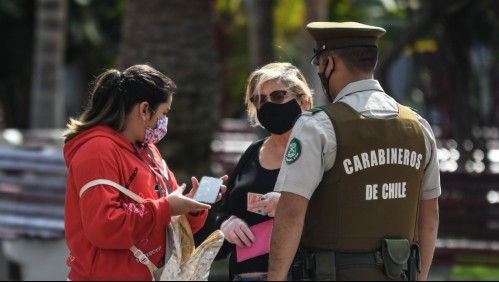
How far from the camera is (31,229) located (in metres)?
9.34

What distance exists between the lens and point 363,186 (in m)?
4.15

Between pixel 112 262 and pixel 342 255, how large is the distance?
88 centimetres

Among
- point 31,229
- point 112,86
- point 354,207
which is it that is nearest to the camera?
point 354,207

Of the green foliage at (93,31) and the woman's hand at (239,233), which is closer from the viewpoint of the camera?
the woman's hand at (239,233)

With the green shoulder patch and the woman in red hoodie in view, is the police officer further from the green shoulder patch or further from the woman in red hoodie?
the woman in red hoodie

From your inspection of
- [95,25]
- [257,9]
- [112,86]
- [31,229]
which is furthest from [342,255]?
[95,25]

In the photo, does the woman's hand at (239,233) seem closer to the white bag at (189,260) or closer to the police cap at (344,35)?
the white bag at (189,260)

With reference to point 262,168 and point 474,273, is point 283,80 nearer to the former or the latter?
point 262,168

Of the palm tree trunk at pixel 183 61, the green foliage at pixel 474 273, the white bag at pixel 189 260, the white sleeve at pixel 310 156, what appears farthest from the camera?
the palm tree trunk at pixel 183 61

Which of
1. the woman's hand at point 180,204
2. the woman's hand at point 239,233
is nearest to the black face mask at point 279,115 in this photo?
the woman's hand at point 239,233

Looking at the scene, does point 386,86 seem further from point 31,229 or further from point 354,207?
point 354,207

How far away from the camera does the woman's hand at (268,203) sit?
15.8 feet

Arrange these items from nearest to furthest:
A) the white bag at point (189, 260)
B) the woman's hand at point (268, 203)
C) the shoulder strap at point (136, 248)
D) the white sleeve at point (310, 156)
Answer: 1. the white sleeve at point (310, 156)
2. the shoulder strap at point (136, 248)
3. the white bag at point (189, 260)
4. the woman's hand at point (268, 203)

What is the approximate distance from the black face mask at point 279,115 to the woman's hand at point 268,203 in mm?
324
